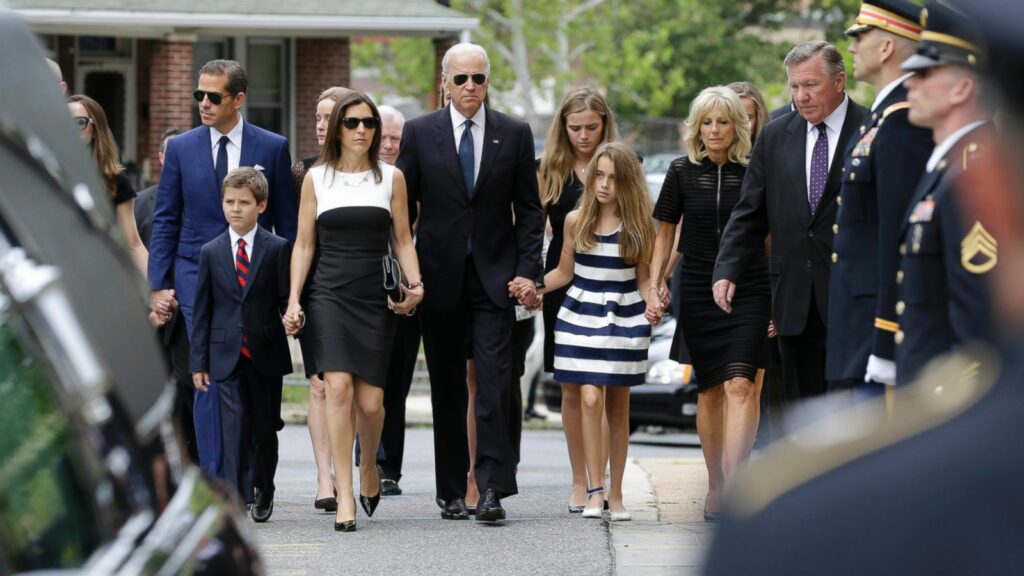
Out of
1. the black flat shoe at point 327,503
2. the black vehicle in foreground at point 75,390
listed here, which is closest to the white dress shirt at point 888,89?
the black flat shoe at point 327,503

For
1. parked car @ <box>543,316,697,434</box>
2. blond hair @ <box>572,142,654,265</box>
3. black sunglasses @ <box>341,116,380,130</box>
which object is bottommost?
parked car @ <box>543,316,697,434</box>

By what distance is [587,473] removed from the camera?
32.7 ft

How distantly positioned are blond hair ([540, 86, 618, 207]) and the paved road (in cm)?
181

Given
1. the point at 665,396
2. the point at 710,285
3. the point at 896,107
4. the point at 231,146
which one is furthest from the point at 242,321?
the point at 665,396

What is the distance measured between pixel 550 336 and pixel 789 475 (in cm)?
869

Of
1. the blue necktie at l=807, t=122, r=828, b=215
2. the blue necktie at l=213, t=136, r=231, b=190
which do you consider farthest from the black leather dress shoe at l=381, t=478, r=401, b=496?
the blue necktie at l=807, t=122, r=828, b=215

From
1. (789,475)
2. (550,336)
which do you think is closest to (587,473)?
(550,336)

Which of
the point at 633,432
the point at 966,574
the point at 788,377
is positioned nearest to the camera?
the point at 966,574

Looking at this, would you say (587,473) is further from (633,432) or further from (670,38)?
(670,38)

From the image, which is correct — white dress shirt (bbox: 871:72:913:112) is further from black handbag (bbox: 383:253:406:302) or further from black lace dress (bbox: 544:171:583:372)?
black lace dress (bbox: 544:171:583:372)

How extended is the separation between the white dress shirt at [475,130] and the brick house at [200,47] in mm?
15828

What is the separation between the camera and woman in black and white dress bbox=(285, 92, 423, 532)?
29.0 feet

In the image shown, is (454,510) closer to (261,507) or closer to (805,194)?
(261,507)

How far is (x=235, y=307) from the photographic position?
912 centimetres
